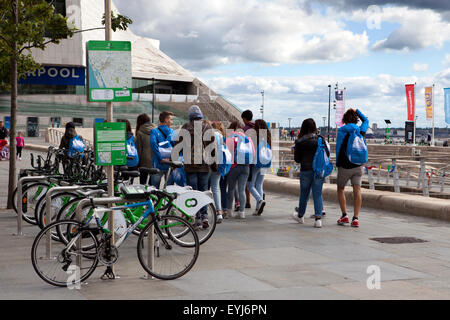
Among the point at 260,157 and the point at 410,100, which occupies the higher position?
the point at 410,100

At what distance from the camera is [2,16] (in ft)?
39.3

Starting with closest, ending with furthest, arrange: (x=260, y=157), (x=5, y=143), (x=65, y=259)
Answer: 1. (x=65, y=259)
2. (x=260, y=157)
3. (x=5, y=143)

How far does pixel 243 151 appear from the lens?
A: 9852 millimetres

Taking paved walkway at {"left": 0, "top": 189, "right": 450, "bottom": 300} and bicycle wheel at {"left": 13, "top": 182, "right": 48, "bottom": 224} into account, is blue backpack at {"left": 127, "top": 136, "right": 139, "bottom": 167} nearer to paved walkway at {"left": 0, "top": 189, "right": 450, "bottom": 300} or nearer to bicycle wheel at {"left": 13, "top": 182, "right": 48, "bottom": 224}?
bicycle wheel at {"left": 13, "top": 182, "right": 48, "bottom": 224}

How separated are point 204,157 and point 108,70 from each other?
10.1 ft

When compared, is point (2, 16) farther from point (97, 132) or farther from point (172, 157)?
point (97, 132)

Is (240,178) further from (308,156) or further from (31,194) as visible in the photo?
(31,194)

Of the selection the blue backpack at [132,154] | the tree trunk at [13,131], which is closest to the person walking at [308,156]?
the blue backpack at [132,154]

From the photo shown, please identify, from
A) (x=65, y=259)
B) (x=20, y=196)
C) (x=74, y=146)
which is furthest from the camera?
(x=74, y=146)

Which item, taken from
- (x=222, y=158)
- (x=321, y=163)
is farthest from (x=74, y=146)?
(x=321, y=163)

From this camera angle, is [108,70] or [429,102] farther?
[429,102]

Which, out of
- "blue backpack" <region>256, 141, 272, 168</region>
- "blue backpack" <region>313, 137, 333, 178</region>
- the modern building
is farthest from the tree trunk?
the modern building

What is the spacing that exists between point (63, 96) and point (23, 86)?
491 centimetres

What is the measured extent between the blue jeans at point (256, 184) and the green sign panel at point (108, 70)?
468 cm
